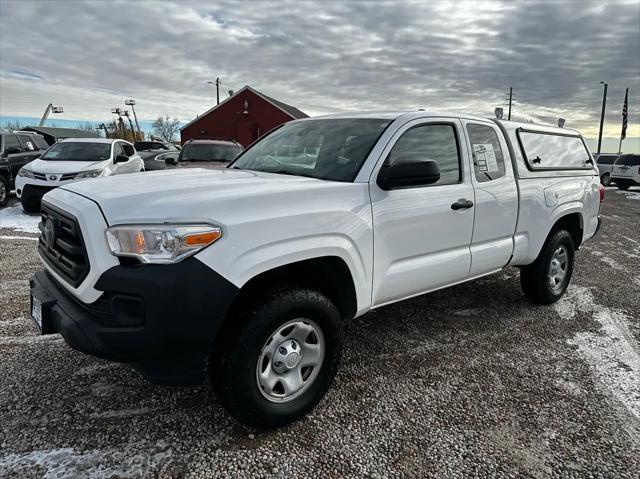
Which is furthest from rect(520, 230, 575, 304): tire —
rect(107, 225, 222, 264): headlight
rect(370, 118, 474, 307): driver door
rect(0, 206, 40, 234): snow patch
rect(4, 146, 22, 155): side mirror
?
rect(4, 146, 22, 155): side mirror

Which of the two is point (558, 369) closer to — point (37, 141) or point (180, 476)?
point (180, 476)

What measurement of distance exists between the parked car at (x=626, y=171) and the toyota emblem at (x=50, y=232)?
78.4ft

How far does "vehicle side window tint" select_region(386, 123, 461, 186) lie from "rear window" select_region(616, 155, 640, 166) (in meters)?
21.7

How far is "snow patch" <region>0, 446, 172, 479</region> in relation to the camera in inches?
89.5

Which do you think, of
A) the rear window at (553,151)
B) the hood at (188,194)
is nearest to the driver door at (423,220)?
the hood at (188,194)

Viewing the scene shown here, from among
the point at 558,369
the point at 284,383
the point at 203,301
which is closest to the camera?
the point at 203,301

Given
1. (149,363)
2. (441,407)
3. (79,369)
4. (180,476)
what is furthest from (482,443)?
(79,369)

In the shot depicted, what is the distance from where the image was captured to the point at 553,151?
475cm

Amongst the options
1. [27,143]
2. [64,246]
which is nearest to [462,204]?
[64,246]

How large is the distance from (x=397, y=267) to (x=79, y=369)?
7.51ft

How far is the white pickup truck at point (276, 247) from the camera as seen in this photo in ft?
7.14

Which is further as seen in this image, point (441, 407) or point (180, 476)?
point (441, 407)

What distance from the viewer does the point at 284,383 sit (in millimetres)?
2658

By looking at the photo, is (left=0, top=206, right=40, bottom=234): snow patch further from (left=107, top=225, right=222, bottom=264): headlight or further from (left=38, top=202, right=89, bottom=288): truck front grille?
(left=107, top=225, right=222, bottom=264): headlight
